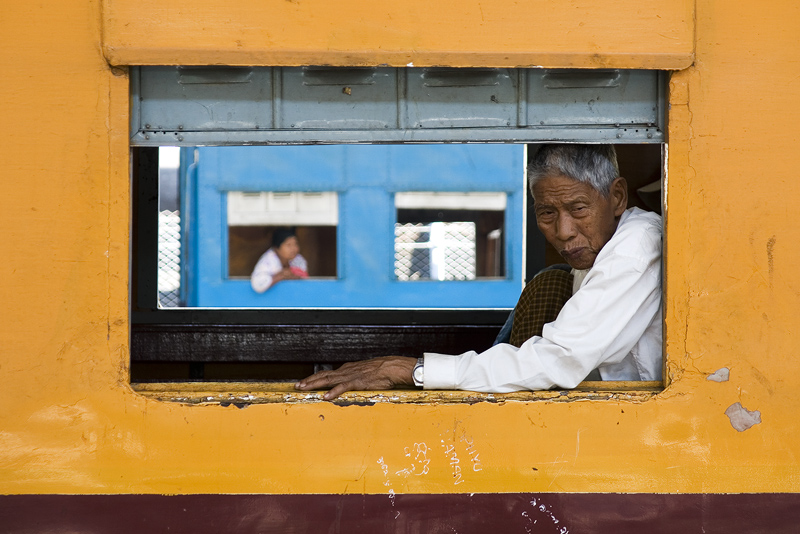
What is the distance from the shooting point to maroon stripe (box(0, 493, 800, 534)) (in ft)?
6.43

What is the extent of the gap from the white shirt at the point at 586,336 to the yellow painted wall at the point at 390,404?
0.29ft

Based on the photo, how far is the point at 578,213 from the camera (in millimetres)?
2426

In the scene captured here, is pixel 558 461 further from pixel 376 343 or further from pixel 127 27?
pixel 376 343

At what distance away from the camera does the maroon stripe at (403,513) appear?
1960 millimetres

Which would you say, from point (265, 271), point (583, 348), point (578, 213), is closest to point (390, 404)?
point (583, 348)

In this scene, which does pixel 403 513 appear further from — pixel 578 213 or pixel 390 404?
pixel 578 213

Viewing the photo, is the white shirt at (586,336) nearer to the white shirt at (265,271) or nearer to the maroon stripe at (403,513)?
the maroon stripe at (403,513)

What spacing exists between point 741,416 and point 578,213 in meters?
0.81

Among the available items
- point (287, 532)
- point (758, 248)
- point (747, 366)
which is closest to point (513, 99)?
point (758, 248)

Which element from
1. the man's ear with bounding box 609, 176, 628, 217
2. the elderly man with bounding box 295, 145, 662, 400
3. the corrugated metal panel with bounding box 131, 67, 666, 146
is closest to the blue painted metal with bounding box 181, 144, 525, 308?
the man's ear with bounding box 609, 176, 628, 217

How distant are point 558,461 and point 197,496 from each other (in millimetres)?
1015

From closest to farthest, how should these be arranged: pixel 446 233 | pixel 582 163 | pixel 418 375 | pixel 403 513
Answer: pixel 403 513
pixel 418 375
pixel 582 163
pixel 446 233

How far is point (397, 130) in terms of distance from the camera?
6.64 feet

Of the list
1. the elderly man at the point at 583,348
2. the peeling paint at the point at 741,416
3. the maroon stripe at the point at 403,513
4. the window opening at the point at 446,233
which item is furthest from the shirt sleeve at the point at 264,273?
the peeling paint at the point at 741,416
